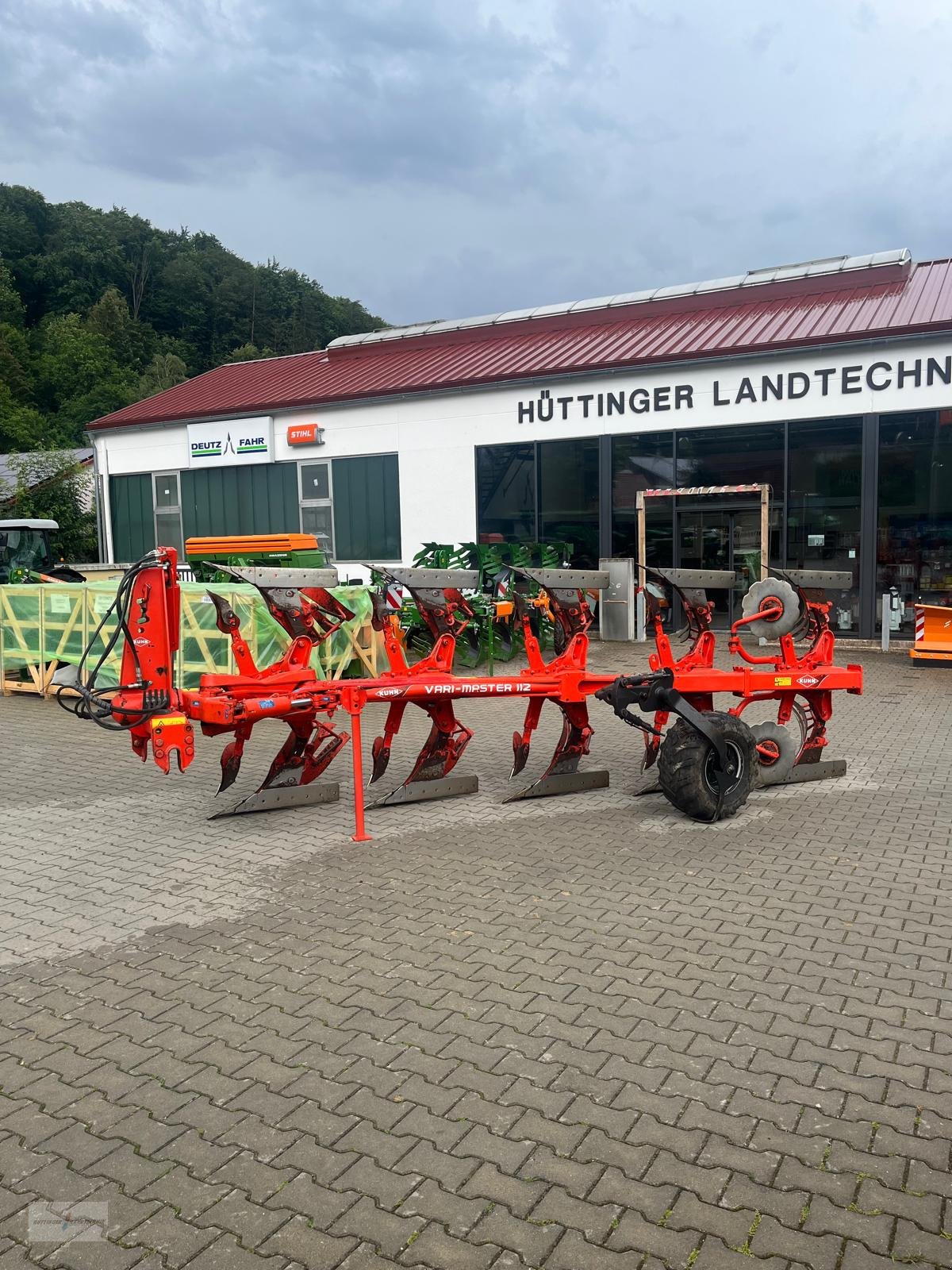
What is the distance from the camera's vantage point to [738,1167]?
10.4 ft

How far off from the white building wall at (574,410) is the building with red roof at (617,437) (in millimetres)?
35

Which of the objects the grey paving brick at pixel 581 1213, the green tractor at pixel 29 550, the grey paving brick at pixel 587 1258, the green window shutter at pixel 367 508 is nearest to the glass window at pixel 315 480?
the green window shutter at pixel 367 508

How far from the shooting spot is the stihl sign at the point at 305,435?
72.5 feet

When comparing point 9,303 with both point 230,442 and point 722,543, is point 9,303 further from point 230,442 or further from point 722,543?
point 722,543

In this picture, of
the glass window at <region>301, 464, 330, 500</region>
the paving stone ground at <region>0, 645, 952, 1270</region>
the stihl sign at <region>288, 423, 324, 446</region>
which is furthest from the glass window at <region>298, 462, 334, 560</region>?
the paving stone ground at <region>0, 645, 952, 1270</region>

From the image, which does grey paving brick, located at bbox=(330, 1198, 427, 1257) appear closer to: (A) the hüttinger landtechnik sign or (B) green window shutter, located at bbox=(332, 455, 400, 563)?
(B) green window shutter, located at bbox=(332, 455, 400, 563)

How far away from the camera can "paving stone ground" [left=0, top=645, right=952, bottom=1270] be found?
2.95m

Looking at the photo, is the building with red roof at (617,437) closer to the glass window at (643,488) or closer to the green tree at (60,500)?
the glass window at (643,488)

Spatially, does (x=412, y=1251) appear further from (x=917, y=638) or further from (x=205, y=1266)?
(x=917, y=638)

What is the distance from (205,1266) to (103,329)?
75.5 m

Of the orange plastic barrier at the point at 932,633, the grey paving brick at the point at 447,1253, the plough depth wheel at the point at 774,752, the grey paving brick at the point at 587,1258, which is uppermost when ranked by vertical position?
the orange plastic barrier at the point at 932,633

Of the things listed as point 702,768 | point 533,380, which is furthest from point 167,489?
point 702,768

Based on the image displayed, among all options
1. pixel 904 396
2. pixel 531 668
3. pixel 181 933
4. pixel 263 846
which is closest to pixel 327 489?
pixel 904 396

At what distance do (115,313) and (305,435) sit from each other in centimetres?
5620
